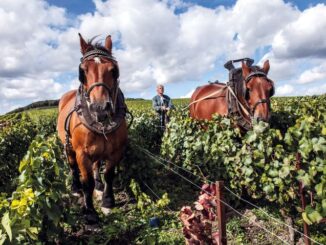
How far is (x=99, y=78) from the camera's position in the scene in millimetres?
4715

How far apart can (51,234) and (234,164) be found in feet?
8.20

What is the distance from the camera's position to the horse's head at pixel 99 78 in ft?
15.0

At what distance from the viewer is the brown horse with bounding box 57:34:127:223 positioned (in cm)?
466

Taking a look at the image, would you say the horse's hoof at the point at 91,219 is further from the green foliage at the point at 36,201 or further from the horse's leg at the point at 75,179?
the horse's leg at the point at 75,179

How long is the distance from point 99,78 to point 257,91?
2383mm

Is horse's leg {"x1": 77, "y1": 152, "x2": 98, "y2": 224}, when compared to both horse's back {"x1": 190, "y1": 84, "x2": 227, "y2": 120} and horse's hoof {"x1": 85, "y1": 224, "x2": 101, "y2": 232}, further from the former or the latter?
horse's back {"x1": 190, "y1": 84, "x2": 227, "y2": 120}

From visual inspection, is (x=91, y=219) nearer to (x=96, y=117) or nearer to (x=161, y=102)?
(x=96, y=117)

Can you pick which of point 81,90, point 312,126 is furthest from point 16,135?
point 312,126

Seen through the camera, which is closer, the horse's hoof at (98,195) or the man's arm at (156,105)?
the horse's hoof at (98,195)

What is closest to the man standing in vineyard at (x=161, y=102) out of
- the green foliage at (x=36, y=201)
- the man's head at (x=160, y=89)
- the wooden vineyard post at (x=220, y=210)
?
the man's head at (x=160, y=89)

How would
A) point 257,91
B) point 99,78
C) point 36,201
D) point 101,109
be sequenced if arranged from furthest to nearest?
point 257,91
point 99,78
point 101,109
point 36,201

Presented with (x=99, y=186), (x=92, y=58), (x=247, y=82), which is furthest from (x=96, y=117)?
(x=247, y=82)

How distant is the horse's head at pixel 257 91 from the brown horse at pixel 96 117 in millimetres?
1942

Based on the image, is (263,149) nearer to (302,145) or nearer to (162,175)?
(302,145)
